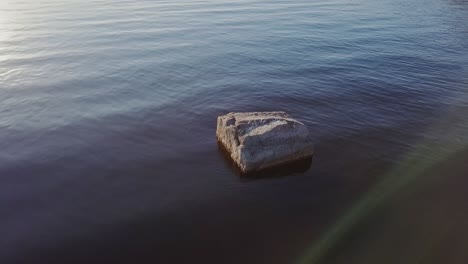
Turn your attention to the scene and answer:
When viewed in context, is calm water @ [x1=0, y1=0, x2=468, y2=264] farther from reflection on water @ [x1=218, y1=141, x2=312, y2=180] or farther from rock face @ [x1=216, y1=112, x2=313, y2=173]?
rock face @ [x1=216, y1=112, x2=313, y2=173]

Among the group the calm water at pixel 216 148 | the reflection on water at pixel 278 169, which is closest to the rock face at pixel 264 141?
the reflection on water at pixel 278 169

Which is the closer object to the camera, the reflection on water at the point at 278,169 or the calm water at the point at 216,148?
the calm water at the point at 216,148

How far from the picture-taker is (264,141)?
50.5 feet

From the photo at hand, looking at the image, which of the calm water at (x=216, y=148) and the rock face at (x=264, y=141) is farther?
the rock face at (x=264, y=141)

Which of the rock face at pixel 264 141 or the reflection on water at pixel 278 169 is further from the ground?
the rock face at pixel 264 141

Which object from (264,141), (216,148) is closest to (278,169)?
(264,141)

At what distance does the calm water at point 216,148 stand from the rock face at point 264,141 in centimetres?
75

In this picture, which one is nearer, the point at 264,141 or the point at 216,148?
the point at 264,141

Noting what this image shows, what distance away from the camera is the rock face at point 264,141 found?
605 inches

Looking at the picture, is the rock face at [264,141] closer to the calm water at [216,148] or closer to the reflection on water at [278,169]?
the reflection on water at [278,169]

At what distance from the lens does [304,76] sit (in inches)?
1034

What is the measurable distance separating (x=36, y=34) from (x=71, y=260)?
99.2 ft

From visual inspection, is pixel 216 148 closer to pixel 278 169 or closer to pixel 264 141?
pixel 264 141

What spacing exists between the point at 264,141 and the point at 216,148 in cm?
288
